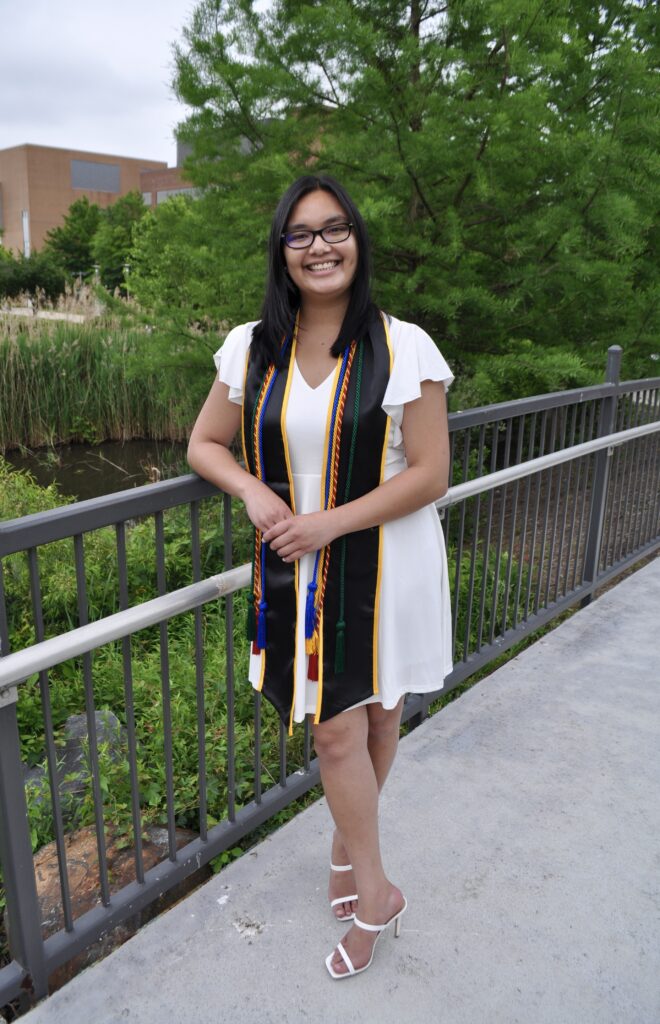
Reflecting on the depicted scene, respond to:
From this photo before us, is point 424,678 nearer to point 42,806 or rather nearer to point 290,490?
point 290,490

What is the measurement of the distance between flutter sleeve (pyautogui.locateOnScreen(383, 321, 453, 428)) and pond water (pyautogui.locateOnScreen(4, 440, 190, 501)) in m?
6.42

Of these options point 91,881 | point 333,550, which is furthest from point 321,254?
point 91,881

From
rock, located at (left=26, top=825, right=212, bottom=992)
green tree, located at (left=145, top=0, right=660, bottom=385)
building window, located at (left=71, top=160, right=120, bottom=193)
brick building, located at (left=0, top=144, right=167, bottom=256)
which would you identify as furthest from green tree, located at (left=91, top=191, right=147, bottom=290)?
building window, located at (left=71, top=160, right=120, bottom=193)

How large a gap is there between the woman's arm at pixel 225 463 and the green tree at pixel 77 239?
109ft

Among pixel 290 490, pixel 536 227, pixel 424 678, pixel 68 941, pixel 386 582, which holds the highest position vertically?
pixel 536 227

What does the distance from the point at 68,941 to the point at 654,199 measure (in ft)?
15.4

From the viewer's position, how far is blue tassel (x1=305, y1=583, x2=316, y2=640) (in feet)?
5.83

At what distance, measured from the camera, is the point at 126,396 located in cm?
1019

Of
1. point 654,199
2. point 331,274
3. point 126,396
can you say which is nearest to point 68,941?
point 331,274

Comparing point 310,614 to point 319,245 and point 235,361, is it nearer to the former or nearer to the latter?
point 235,361

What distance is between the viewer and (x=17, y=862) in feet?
5.48

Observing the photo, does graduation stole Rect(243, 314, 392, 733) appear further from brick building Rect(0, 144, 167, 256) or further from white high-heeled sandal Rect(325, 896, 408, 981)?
brick building Rect(0, 144, 167, 256)

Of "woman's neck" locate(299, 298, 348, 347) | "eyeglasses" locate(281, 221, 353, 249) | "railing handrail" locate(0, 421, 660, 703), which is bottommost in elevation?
"railing handrail" locate(0, 421, 660, 703)

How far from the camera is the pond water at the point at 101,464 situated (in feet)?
28.0
